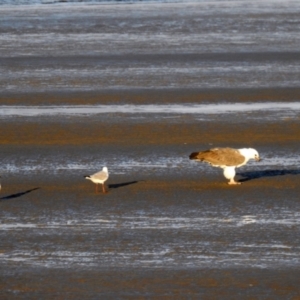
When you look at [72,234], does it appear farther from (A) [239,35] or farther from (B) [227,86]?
(A) [239,35]

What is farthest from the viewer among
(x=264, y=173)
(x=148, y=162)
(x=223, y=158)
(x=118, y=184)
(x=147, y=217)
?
(x=148, y=162)

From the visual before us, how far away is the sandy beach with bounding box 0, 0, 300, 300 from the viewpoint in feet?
27.2

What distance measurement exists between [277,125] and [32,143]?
3.52 m

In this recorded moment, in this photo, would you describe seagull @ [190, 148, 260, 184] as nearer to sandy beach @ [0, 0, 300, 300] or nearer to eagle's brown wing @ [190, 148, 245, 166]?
eagle's brown wing @ [190, 148, 245, 166]

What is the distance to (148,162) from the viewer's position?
12398 mm

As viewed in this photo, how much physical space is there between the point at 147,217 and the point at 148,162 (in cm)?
248

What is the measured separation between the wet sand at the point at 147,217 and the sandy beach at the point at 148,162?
0.7 inches

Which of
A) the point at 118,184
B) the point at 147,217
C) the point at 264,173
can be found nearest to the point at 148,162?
the point at 118,184

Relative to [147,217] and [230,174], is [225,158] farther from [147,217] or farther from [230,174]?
[147,217]

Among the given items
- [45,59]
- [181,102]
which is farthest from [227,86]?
[45,59]

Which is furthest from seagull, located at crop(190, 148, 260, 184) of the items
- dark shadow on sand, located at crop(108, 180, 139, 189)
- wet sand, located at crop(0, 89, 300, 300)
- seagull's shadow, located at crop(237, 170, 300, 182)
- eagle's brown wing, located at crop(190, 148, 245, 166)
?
dark shadow on sand, located at crop(108, 180, 139, 189)

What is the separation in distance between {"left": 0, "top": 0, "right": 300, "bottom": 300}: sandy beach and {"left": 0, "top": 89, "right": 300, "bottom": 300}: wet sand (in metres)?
A: 0.02

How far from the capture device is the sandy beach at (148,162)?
27.2ft

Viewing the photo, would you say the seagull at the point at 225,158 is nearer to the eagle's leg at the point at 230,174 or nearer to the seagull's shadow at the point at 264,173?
the eagle's leg at the point at 230,174
